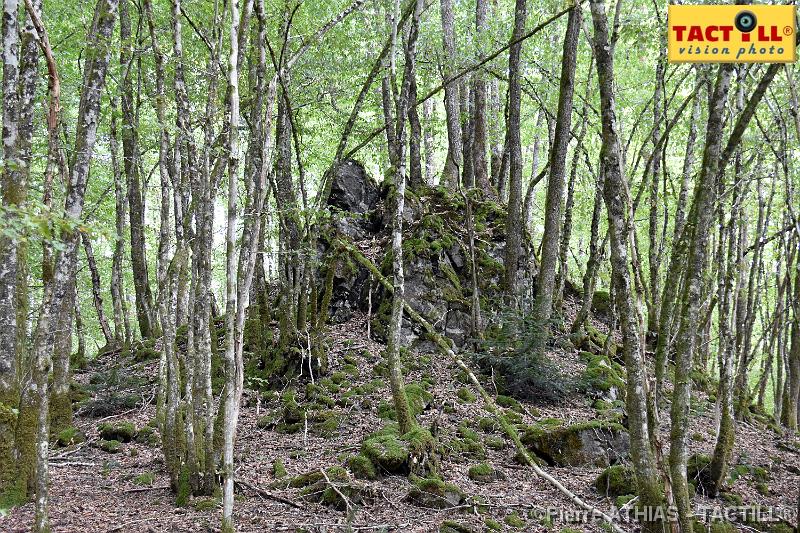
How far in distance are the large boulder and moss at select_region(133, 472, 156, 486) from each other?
5053 millimetres

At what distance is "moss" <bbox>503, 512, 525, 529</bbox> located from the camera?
5.93m

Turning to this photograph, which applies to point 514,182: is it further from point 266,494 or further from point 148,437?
point 148,437

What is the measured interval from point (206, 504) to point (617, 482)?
15.7 ft

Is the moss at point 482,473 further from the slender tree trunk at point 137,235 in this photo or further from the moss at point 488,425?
the slender tree trunk at point 137,235

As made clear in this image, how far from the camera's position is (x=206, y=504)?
5973 mm

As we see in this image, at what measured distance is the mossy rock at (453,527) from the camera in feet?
18.4

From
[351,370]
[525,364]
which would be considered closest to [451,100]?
[525,364]

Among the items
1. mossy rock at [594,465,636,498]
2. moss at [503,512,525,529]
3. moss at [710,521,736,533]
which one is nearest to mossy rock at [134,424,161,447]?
moss at [503,512,525,529]

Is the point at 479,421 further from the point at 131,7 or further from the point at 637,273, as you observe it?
the point at 131,7

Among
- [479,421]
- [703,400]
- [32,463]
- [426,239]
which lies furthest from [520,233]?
[32,463]

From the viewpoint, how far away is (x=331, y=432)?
8383mm

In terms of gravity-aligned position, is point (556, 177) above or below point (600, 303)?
above

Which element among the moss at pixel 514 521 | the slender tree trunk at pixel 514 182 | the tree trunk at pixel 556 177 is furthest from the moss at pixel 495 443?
the slender tree trunk at pixel 514 182

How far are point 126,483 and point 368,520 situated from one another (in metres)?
3.22
